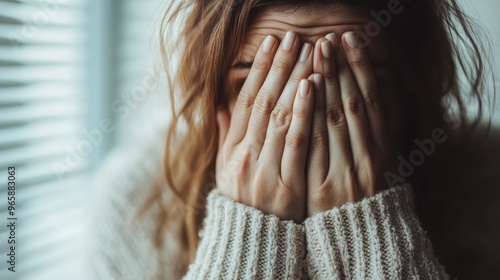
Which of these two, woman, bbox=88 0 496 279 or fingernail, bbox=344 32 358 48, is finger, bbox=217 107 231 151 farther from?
fingernail, bbox=344 32 358 48

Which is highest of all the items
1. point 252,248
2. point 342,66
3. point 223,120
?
point 342,66

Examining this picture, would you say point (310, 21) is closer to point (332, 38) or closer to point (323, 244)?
point (332, 38)

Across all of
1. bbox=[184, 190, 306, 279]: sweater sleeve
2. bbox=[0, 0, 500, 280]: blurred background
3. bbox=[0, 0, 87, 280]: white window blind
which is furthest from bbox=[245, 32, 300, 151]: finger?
bbox=[0, 0, 87, 280]: white window blind

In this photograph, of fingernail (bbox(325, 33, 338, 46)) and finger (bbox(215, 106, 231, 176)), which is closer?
fingernail (bbox(325, 33, 338, 46))

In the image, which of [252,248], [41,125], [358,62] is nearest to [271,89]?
[358,62]

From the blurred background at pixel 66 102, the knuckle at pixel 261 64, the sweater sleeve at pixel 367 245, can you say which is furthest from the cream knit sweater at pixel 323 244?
the blurred background at pixel 66 102

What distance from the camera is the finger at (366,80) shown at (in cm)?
68

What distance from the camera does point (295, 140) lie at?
68 centimetres

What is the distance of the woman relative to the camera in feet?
2.20

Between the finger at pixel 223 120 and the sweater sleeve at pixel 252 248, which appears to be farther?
the finger at pixel 223 120

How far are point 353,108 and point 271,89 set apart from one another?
0.41 ft

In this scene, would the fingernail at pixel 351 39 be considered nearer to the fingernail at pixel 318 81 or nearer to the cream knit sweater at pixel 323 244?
the fingernail at pixel 318 81

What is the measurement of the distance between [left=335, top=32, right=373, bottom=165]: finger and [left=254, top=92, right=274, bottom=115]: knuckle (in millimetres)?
106

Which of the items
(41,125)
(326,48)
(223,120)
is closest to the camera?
(326,48)
